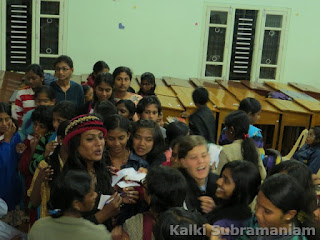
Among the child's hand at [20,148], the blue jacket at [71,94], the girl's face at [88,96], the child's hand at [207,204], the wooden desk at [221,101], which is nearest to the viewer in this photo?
the child's hand at [207,204]

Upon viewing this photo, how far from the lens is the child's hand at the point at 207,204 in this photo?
226cm

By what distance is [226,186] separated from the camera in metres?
2.19

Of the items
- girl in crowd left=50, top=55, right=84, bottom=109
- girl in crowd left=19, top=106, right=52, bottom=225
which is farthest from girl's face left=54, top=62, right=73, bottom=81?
girl in crowd left=19, top=106, right=52, bottom=225

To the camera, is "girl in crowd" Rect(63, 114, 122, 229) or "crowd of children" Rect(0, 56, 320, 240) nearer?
"crowd of children" Rect(0, 56, 320, 240)

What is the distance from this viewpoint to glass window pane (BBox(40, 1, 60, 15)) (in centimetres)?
757

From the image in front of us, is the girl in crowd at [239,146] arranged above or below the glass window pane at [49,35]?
below

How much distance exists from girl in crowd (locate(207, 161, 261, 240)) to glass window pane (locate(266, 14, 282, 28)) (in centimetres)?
656

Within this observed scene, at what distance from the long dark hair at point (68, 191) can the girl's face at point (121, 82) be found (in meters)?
2.46

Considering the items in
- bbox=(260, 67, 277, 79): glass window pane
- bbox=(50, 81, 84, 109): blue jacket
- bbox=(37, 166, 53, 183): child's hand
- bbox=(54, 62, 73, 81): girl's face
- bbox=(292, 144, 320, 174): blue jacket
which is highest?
bbox=(54, 62, 73, 81): girl's face

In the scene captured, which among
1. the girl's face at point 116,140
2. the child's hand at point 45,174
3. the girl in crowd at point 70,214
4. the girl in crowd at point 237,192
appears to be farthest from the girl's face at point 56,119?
the girl in crowd at point 237,192

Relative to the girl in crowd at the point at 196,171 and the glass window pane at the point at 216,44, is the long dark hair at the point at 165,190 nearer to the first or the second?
the girl in crowd at the point at 196,171

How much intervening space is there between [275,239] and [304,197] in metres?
0.23

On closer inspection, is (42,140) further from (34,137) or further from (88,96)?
(88,96)

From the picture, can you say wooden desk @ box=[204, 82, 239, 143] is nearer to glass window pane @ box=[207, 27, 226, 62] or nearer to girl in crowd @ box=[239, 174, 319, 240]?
glass window pane @ box=[207, 27, 226, 62]
